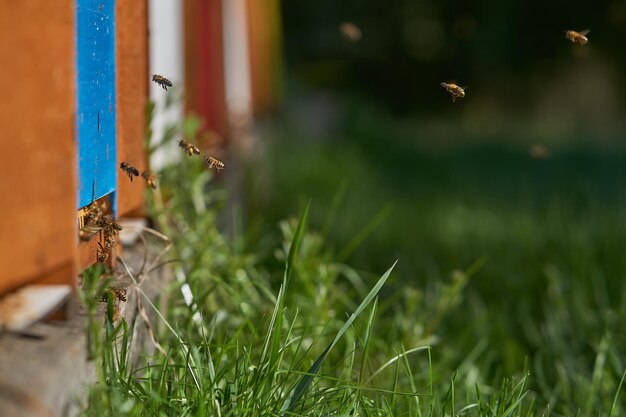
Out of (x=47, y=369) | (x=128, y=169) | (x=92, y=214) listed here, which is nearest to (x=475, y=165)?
(x=128, y=169)

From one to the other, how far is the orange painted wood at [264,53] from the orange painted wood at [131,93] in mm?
4040

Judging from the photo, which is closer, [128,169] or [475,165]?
[128,169]

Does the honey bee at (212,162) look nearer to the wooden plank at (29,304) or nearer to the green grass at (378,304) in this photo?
the green grass at (378,304)

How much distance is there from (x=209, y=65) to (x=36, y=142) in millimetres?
3440

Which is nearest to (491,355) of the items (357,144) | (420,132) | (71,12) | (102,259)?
(102,259)

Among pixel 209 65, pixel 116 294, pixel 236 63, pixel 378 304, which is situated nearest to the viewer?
pixel 116 294

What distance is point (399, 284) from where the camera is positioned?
3.45 metres

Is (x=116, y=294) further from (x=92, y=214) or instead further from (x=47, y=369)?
(x=47, y=369)

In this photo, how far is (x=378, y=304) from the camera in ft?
9.09

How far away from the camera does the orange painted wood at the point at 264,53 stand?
6.42 m

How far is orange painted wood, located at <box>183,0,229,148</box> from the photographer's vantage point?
4.06m

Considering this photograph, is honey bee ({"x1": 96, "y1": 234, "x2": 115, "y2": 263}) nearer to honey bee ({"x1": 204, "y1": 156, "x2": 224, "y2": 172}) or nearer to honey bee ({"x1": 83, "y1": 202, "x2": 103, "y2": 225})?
honey bee ({"x1": 83, "y1": 202, "x2": 103, "y2": 225})

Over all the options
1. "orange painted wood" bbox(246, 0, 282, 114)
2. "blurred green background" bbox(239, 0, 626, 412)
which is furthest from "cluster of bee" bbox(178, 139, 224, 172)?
"orange painted wood" bbox(246, 0, 282, 114)

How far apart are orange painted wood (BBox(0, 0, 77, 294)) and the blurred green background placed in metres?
0.95
